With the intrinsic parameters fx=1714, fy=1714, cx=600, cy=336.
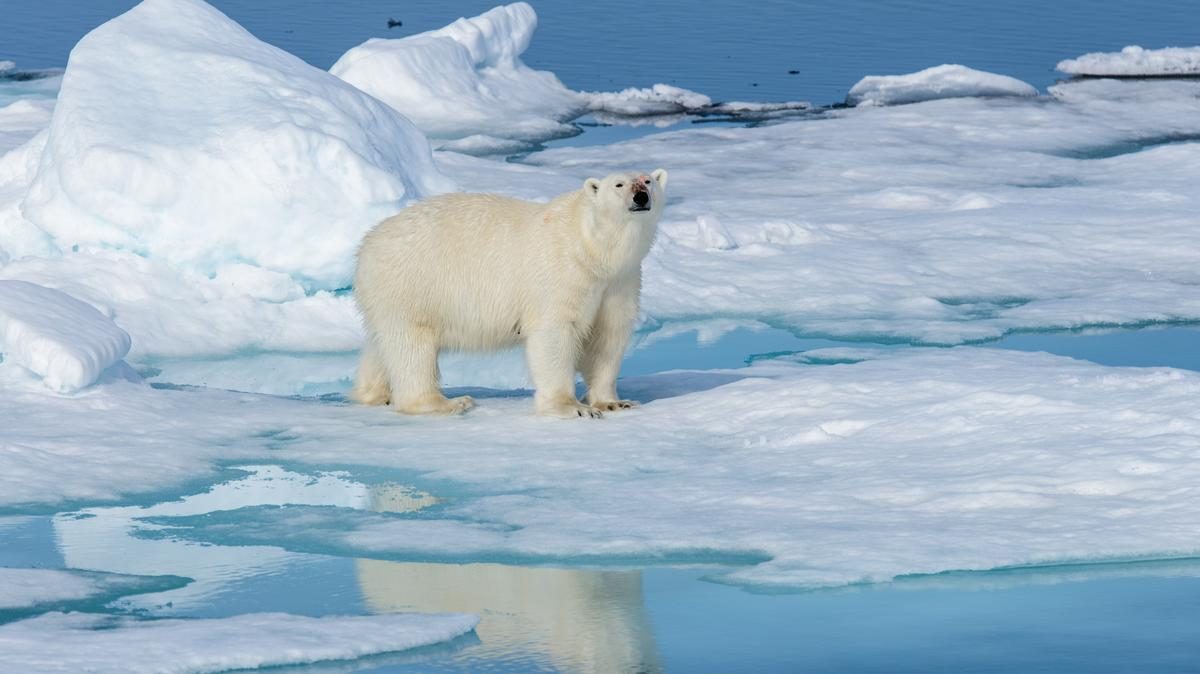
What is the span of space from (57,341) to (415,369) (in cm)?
130

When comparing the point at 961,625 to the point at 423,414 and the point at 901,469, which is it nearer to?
the point at 901,469

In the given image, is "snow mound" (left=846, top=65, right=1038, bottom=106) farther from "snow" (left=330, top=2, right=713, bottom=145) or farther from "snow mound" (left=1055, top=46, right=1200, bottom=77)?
"snow" (left=330, top=2, right=713, bottom=145)

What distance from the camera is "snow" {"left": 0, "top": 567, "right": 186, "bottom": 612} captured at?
4.36 meters

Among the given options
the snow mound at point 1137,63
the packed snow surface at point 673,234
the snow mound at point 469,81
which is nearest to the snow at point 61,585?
the packed snow surface at point 673,234

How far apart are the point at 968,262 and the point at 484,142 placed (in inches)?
196

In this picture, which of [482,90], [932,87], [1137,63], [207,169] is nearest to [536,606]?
[207,169]

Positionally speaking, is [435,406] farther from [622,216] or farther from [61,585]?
[61,585]

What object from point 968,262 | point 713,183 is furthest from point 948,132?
point 968,262

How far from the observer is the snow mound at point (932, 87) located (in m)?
15.6

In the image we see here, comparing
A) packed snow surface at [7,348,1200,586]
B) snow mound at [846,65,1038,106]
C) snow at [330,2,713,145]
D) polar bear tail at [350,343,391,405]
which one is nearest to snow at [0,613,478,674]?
packed snow surface at [7,348,1200,586]

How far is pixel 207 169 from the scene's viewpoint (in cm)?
817

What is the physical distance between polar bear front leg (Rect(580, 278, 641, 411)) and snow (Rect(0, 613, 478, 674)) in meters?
2.17

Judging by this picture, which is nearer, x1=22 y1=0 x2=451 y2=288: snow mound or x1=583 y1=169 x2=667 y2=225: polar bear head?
x1=583 y1=169 x2=667 y2=225: polar bear head

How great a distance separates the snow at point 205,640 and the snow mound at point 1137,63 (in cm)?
1413
